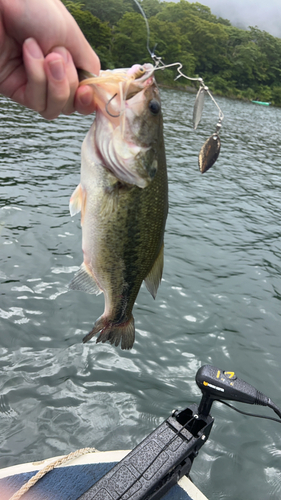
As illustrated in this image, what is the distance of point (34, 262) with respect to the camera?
740cm

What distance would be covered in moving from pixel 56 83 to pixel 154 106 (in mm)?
528

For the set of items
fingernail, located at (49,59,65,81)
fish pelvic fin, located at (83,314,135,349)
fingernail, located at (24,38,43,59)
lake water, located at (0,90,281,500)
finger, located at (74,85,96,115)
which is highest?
fingernail, located at (24,38,43,59)

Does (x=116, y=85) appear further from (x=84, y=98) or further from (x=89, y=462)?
(x=89, y=462)

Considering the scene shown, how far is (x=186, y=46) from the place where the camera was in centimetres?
5641

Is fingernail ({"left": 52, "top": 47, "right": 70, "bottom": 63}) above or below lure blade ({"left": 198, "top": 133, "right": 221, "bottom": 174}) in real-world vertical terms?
above

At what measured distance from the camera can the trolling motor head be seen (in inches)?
123

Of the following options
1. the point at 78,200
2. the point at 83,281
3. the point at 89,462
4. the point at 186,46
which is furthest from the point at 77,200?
the point at 186,46

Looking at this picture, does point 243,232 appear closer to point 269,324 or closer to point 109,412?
point 269,324

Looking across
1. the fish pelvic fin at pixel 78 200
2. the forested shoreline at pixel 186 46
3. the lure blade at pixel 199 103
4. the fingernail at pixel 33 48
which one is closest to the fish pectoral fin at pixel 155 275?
the fish pelvic fin at pixel 78 200

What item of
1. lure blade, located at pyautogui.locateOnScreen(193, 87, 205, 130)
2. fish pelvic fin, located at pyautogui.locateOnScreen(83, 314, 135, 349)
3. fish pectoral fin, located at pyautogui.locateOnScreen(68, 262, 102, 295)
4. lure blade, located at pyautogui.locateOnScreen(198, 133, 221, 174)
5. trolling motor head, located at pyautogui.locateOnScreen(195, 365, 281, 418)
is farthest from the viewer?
lure blade, located at pyautogui.locateOnScreen(198, 133, 221, 174)

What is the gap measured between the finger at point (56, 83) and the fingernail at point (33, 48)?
3cm

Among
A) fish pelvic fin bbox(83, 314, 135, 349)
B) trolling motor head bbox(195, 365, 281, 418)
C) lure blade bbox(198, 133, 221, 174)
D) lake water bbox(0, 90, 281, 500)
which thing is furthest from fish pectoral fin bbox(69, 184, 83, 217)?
lake water bbox(0, 90, 281, 500)

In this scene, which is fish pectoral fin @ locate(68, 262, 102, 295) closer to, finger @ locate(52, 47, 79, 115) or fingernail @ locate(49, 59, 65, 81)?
finger @ locate(52, 47, 79, 115)

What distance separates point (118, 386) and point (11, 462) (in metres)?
1.64
